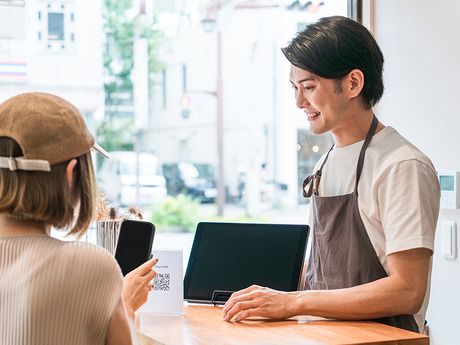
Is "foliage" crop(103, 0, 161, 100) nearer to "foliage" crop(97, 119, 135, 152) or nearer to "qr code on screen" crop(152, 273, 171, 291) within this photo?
"foliage" crop(97, 119, 135, 152)

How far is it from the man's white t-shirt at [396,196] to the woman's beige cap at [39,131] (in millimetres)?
869

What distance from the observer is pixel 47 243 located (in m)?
1.28

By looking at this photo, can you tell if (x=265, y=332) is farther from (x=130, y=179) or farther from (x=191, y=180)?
(x=191, y=180)

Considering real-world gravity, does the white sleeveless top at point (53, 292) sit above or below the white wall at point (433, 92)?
below

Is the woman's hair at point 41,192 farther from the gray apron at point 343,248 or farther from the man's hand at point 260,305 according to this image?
the gray apron at point 343,248

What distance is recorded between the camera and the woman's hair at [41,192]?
1.25 metres

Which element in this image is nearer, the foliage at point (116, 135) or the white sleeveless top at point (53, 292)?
the white sleeveless top at point (53, 292)

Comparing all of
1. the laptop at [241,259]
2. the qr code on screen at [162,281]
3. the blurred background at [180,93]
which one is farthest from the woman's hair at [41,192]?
the blurred background at [180,93]

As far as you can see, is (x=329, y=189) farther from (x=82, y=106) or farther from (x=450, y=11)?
(x=82, y=106)

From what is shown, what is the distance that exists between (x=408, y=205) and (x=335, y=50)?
43cm

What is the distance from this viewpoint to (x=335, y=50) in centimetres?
200

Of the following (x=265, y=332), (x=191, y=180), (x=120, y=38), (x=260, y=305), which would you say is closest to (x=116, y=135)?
(x=120, y=38)

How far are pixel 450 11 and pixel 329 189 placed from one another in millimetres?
1022

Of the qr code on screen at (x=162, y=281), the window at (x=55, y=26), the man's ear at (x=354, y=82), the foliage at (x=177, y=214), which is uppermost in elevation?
the window at (x=55, y=26)
